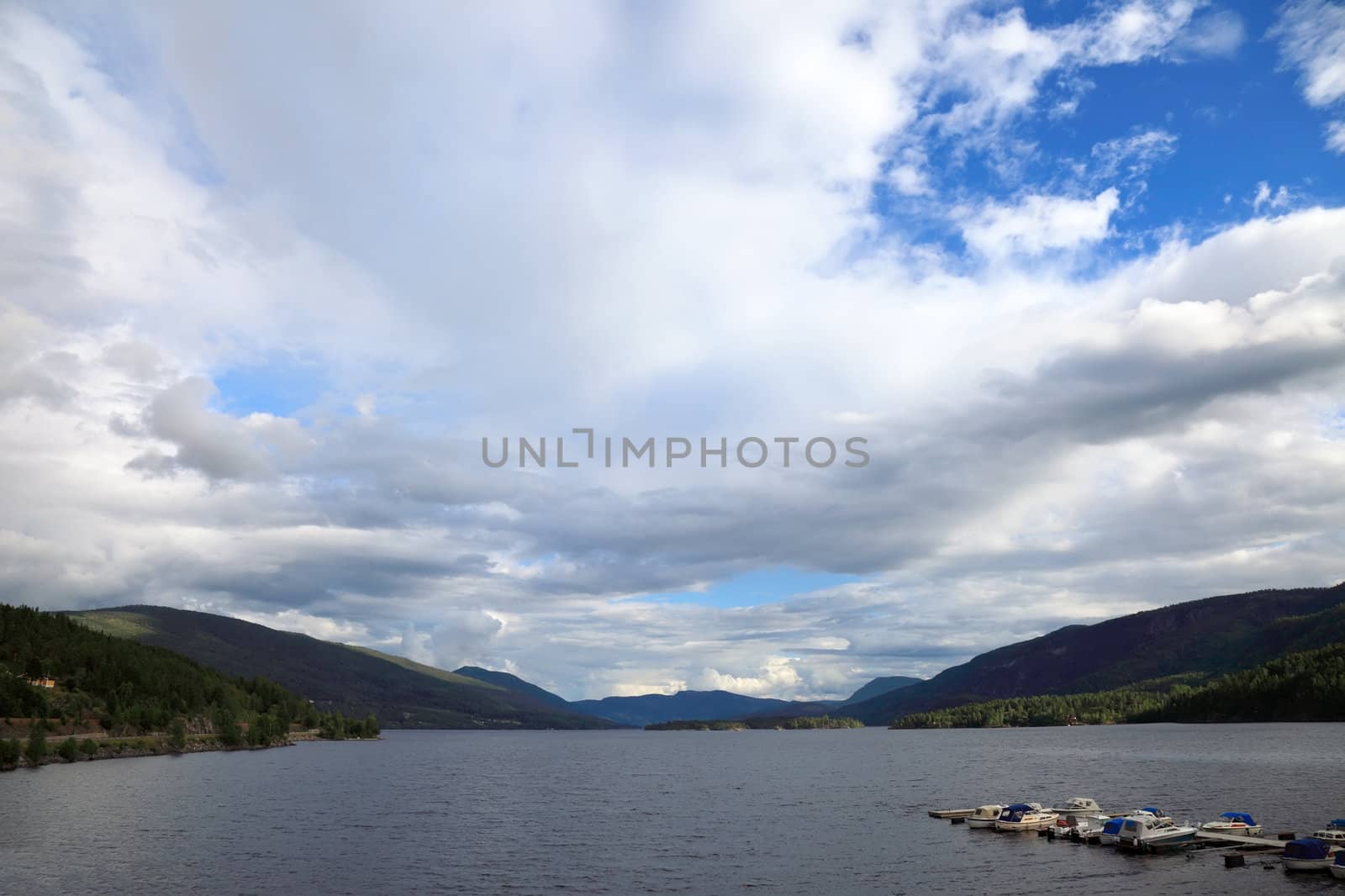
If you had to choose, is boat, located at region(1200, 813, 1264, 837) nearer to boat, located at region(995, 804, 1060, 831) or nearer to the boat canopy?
the boat canopy

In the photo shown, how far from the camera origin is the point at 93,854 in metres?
88.5

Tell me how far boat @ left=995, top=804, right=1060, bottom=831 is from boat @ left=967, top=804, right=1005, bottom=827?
150 cm

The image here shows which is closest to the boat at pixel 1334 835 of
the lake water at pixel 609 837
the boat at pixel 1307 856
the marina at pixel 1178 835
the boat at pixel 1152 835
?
the marina at pixel 1178 835

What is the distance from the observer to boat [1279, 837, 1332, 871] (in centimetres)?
7525

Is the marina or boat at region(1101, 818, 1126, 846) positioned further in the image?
boat at region(1101, 818, 1126, 846)

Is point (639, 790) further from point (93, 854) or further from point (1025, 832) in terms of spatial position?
point (93, 854)

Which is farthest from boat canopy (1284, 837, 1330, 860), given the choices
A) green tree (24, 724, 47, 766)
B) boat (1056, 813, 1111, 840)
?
green tree (24, 724, 47, 766)

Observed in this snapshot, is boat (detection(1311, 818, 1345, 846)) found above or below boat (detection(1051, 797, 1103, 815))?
above

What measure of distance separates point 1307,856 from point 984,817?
3906cm

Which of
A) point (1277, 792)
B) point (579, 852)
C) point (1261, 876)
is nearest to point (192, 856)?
point (579, 852)

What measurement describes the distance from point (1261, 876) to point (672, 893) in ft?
172

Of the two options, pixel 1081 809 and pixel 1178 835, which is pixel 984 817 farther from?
pixel 1178 835

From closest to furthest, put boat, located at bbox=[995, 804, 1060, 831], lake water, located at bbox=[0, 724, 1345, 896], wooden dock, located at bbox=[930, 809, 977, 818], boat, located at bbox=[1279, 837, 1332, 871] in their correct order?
boat, located at bbox=[1279, 837, 1332, 871], lake water, located at bbox=[0, 724, 1345, 896], boat, located at bbox=[995, 804, 1060, 831], wooden dock, located at bbox=[930, 809, 977, 818]

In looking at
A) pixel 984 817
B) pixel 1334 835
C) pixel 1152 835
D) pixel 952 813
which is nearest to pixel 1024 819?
pixel 984 817
